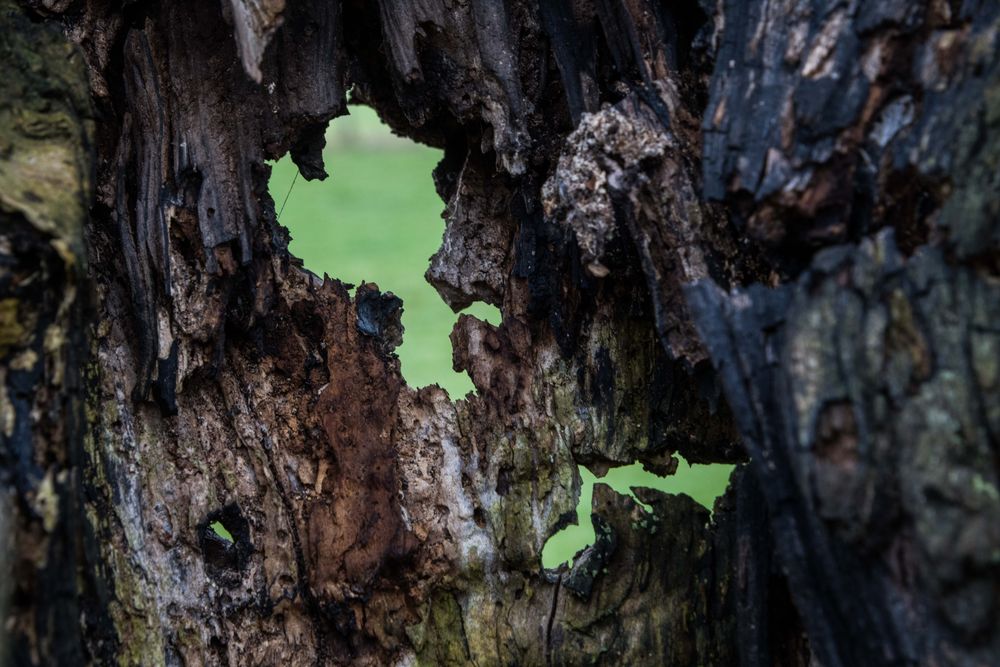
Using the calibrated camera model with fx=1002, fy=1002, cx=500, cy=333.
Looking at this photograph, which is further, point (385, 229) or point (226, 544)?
point (385, 229)

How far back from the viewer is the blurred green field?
4247 mm

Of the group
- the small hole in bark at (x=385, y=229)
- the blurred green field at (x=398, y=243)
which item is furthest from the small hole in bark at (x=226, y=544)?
the small hole in bark at (x=385, y=229)

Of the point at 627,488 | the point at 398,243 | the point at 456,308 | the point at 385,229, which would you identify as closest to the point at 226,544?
the point at 456,308

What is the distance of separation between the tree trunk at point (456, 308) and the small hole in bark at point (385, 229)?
243cm

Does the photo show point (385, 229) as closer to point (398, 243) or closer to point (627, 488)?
point (398, 243)

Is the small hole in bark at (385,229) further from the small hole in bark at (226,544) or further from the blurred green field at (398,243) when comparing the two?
the small hole in bark at (226,544)

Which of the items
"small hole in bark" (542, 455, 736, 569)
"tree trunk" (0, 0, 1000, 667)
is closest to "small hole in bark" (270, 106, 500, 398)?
A: "small hole in bark" (542, 455, 736, 569)

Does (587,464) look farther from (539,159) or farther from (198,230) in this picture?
(198,230)

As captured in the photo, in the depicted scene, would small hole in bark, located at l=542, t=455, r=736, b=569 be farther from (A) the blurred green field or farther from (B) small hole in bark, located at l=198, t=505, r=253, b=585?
(B) small hole in bark, located at l=198, t=505, r=253, b=585

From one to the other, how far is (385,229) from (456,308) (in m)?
4.13

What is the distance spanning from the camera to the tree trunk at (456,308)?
1.22 metres

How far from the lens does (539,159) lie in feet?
5.47

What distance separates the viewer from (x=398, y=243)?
5699 millimetres

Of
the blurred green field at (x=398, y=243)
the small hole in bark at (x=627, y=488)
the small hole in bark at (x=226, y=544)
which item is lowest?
the small hole in bark at (x=226, y=544)
